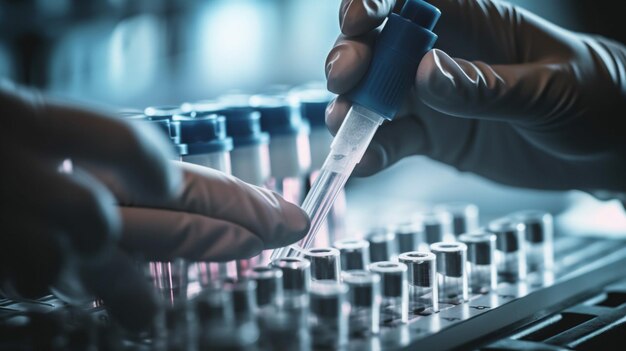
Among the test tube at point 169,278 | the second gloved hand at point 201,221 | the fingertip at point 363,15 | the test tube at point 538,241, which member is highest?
the fingertip at point 363,15

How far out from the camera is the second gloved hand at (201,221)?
816 millimetres

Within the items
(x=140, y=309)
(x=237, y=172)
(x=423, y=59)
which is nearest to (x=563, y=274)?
(x=423, y=59)

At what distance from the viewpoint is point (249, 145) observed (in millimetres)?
1169

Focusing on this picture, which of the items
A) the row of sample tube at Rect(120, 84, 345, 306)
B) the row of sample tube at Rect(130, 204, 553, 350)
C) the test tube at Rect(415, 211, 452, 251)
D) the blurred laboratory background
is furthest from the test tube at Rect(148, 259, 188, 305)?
the blurred laboratory background

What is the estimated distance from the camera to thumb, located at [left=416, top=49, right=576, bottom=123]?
917 millimetres

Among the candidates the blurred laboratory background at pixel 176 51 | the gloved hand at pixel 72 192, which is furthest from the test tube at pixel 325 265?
the blurred laboratory background at pixel 176 51

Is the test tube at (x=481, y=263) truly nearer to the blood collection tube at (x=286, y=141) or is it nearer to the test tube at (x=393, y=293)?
the test tube at (x=393, y=293)

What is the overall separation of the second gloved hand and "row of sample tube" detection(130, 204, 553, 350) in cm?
4

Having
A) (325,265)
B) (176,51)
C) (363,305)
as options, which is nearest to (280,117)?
(325,265)

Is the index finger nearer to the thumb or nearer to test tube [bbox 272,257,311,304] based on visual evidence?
the thumb

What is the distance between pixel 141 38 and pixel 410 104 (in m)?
1.84

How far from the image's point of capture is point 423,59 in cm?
90

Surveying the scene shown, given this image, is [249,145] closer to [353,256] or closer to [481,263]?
[353,256]

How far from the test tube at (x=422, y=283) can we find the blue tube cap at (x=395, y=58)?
0.20m
